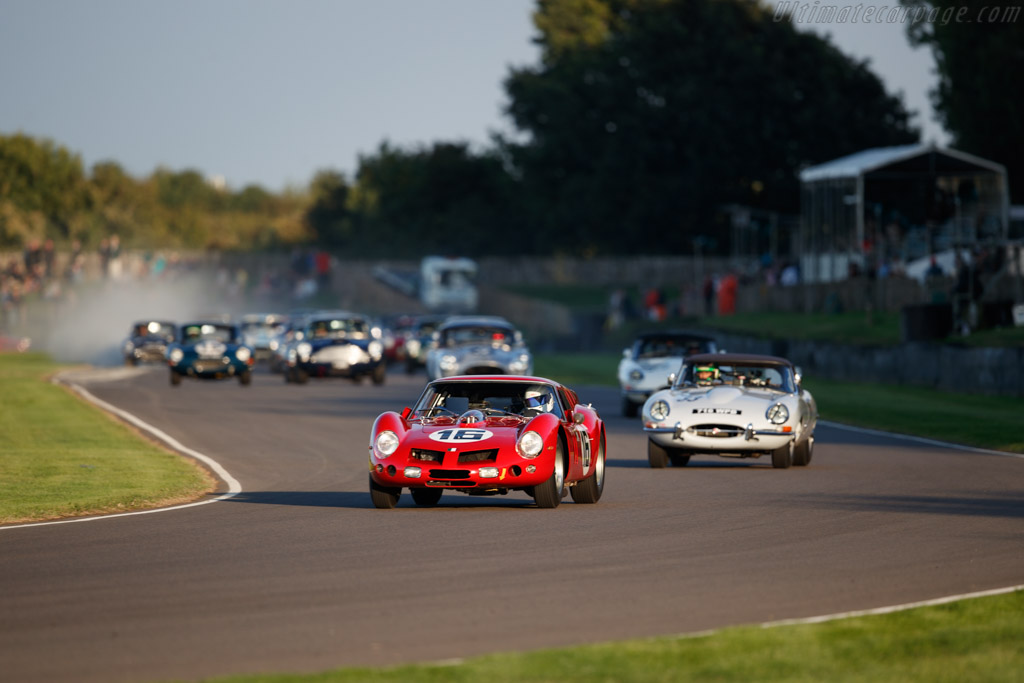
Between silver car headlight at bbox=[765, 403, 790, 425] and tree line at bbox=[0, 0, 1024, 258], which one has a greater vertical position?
tree line at bbox=[0, 0, 1024, 258]

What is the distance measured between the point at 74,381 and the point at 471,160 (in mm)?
77820

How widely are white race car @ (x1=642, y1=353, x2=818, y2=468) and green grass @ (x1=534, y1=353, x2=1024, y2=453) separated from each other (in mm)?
4241

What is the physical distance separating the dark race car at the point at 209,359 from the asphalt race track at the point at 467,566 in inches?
760

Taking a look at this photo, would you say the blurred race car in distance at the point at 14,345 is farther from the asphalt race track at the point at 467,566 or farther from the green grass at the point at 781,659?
the green grass at the point at 781,659

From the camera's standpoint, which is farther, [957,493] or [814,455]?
[814,455]


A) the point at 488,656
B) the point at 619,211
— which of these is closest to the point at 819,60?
the point at 619,211

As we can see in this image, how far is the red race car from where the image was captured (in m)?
13.9

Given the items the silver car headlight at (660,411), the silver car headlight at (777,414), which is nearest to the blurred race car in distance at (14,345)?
the silver car headlight at (660,411)

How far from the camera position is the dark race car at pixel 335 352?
3691 cm

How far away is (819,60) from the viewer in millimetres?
89625

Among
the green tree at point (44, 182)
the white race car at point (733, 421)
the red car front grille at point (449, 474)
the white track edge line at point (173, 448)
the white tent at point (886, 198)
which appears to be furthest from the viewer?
the green tree at point (44, 182)

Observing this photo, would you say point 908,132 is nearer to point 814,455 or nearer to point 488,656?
point 814,455

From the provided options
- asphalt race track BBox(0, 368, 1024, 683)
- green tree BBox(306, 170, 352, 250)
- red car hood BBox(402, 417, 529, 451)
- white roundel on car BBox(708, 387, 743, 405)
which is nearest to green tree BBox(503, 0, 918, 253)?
green tree BBox(306, 170, 352, 250)

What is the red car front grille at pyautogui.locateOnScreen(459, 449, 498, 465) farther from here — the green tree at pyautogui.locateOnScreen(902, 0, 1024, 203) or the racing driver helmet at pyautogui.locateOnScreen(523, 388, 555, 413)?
the green tree at pyautogui.locateOnScreen(902, 0, 1024, 203)
